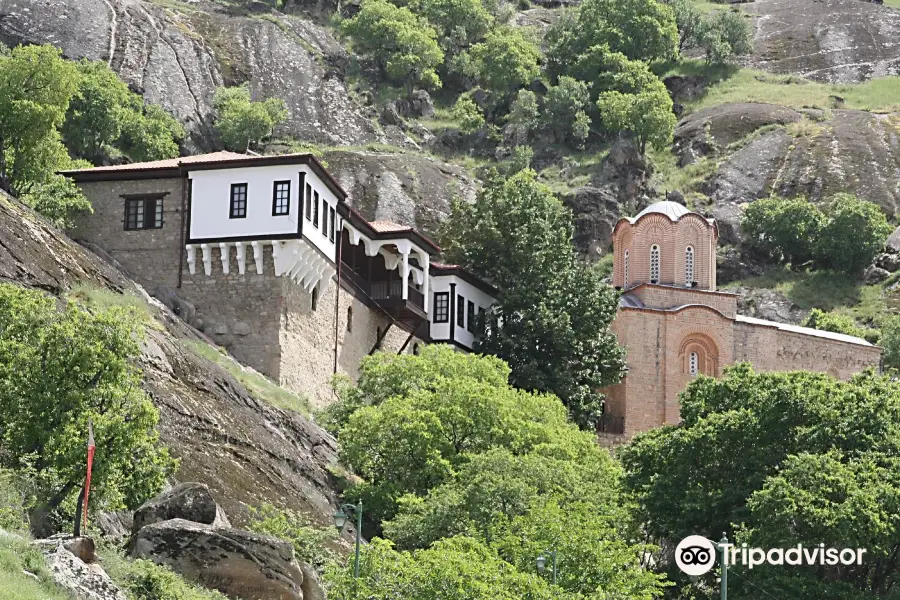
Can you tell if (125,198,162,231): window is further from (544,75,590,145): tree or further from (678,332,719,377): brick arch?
(544,75,590,145): tree

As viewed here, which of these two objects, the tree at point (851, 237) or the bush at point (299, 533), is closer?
the bush at point (299, 533)

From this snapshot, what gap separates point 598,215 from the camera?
102 metres

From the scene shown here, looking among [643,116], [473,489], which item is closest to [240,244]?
[473,489]

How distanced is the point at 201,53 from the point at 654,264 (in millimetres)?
42161

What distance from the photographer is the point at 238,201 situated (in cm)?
6091

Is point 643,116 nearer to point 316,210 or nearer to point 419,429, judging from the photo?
point 316,210

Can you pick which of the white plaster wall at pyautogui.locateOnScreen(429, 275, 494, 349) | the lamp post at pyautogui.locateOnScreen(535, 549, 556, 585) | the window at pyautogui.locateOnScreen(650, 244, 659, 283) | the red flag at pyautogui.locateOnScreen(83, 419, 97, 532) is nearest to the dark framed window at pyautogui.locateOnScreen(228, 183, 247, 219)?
the white plaster wall at pyautogui.locateOnScreen(429, 275, 494, 349)

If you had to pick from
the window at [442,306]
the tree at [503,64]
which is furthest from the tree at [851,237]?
the window at [442,306]

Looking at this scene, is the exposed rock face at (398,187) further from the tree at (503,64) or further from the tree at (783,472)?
the tree at (783,472)

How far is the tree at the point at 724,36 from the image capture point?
134875 mm

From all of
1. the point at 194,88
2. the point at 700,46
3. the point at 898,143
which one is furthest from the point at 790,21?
the point at 194,88

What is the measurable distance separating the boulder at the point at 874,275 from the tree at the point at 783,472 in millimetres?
51261

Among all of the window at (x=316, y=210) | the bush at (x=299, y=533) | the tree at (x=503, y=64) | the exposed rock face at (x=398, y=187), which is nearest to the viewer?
the bush at (x=299, y=533)

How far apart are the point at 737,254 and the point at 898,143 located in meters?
18.8
